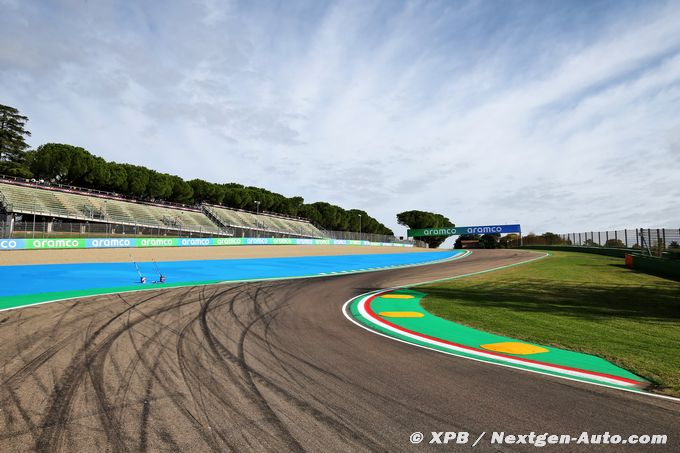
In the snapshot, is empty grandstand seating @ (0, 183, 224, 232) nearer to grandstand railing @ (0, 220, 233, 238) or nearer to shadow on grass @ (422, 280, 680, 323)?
grandstand railing @ (0, 220, 233, 238)

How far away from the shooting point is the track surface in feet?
12.6

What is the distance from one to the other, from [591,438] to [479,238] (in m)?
106

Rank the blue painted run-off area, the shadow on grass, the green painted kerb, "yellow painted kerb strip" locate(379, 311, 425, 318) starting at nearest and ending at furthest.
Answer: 1. the green painted kerb
2. "yellow painted kerb strip" locate(379, 311, 425, 318)
3. the shadow on grass
4. the blue painted run-off area

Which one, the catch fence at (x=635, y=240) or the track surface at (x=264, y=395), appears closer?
the track surface at (x=264, y=395)

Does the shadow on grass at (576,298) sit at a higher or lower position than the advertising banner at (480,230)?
lower

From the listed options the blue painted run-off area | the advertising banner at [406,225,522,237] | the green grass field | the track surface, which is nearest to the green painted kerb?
the green grass field

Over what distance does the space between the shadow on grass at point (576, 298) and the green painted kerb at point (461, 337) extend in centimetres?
305

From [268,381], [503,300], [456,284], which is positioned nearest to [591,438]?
[268,381]

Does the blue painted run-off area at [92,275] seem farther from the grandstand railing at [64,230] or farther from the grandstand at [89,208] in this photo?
the grandstand at [89,208]

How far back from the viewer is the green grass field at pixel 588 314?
6.80 metres

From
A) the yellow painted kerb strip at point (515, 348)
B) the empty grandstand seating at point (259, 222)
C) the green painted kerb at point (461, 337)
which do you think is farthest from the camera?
the empty grandstand seating at point (259, 222)

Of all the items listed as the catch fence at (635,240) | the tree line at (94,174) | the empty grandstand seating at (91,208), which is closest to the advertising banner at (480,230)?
the catch fence at (635,240)

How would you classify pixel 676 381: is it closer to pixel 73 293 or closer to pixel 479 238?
pixel 73 293

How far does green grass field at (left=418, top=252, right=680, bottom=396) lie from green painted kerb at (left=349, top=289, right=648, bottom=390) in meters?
0.33
